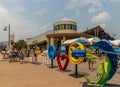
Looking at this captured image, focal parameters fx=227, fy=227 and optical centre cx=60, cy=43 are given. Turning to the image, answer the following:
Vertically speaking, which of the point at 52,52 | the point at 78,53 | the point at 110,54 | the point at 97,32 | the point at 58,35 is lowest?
the point at 110,54

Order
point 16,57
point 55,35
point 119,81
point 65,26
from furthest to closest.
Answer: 1. point 65,26
2. point 55,35
3. point 16,57
4. point 119,81

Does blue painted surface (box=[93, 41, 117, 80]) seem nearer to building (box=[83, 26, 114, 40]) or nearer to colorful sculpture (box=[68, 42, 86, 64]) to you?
colorful sculpture (box=[68, 42, 86, 64])

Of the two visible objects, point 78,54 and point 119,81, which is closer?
point 119,81

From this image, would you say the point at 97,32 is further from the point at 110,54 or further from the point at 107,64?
the point at 110,54

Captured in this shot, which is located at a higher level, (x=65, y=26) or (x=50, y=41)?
(x=65, y=26)

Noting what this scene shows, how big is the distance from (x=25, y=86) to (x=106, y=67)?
145 inches

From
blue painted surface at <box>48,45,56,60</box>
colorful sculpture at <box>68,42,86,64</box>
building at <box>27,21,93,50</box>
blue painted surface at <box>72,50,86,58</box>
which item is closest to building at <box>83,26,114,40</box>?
building at <box>27,21,93,50</box>

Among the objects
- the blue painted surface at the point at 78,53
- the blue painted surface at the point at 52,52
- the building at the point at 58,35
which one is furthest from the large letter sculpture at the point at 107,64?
the building at the point at 58,35

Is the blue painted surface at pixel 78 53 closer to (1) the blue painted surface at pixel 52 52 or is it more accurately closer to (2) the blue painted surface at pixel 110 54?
(2) the blue painted surface at pixel 110 54

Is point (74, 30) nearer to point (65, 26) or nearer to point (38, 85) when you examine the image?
point (65, 26)

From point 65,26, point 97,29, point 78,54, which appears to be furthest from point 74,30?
point 78,54

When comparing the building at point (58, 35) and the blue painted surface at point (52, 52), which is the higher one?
the building at point (58, 35)

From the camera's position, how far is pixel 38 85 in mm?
10430

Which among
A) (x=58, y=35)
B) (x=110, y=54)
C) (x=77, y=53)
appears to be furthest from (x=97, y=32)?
(x=110, y=54)
